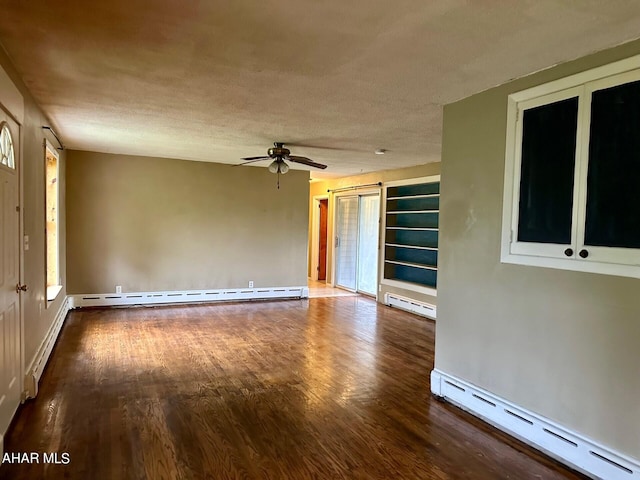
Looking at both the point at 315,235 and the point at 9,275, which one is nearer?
the point at 9,275

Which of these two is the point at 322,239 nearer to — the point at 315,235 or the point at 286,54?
the point at 315,235

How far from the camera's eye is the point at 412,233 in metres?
7.05

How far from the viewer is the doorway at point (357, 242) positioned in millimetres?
7863

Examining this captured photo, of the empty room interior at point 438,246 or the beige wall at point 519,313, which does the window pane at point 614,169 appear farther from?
the beige wall at point 519,313

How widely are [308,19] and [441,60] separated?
0.89 m

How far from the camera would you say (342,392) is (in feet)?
11.1

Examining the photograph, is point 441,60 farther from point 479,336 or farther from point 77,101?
point 77,101

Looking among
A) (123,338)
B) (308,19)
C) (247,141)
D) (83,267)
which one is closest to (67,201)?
(83,267)

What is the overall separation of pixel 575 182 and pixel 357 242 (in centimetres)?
598

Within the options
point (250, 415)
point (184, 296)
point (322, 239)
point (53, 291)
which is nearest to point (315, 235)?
point (322, 239)

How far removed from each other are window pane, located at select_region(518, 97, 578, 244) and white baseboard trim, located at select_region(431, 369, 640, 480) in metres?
1.12

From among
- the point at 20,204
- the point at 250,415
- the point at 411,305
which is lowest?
the point at 250,415

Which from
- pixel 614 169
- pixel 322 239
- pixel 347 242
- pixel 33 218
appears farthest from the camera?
pixel 322 239

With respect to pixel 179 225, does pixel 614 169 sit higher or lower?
higher
